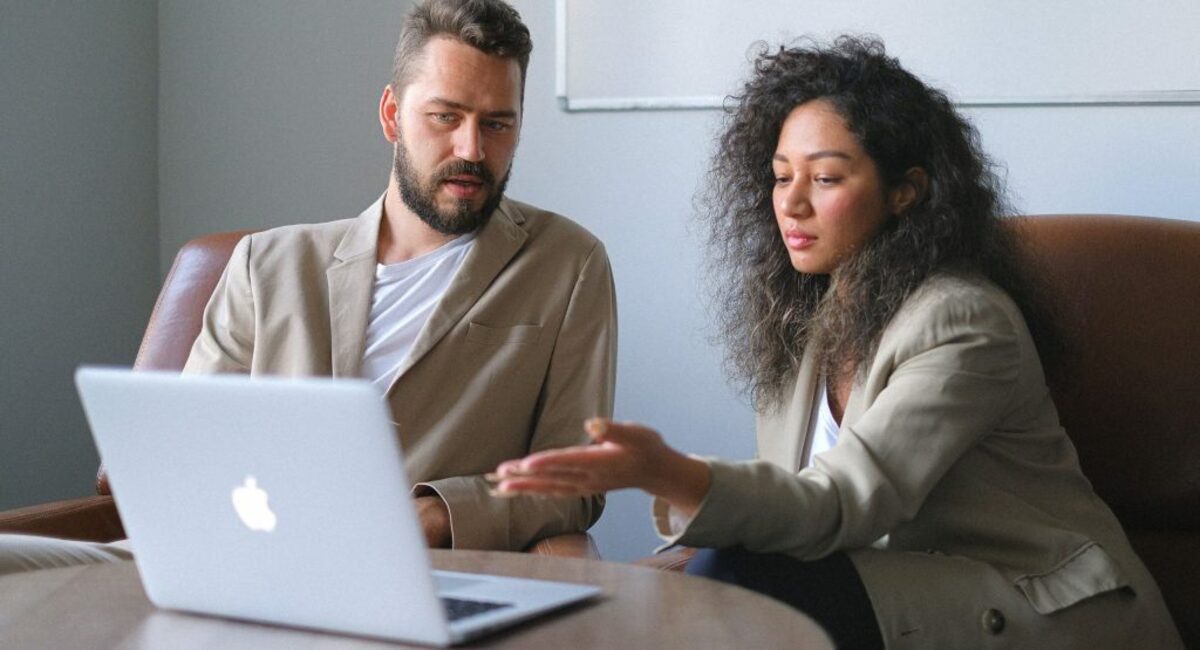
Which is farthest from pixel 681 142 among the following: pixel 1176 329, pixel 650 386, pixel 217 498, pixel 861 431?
pixel 217 498

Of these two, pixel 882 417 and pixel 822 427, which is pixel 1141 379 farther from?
pixel 882 417

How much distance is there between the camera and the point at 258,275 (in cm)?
229

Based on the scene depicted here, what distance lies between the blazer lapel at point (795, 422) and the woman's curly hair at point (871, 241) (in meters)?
0.03

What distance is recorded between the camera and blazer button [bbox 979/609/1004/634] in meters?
1.68

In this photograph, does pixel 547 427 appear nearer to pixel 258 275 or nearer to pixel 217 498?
pixel 258 275

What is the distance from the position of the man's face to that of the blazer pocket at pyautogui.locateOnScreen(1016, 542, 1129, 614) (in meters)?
1.01

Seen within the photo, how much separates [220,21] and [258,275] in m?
1.27

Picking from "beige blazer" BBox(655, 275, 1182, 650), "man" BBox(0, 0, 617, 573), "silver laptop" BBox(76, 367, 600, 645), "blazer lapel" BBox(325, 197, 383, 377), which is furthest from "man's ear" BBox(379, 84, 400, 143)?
"silver laptop" BBox(76, 367, 600, 645)

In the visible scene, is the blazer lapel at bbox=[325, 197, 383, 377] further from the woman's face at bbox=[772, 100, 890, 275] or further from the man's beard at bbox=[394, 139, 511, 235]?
the woman's face at bbox=[772, 100, 890, 275]

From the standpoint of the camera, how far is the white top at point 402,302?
2.24 metres

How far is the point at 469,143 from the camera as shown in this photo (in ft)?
7.45

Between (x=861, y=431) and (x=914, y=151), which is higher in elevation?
(x=914, y=151)

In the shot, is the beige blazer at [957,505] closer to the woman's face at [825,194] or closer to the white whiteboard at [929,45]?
the woman's face at [825,194]

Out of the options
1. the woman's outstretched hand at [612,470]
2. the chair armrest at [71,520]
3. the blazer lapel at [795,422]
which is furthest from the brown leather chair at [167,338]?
the woman's outstretched hand at [612,470]
